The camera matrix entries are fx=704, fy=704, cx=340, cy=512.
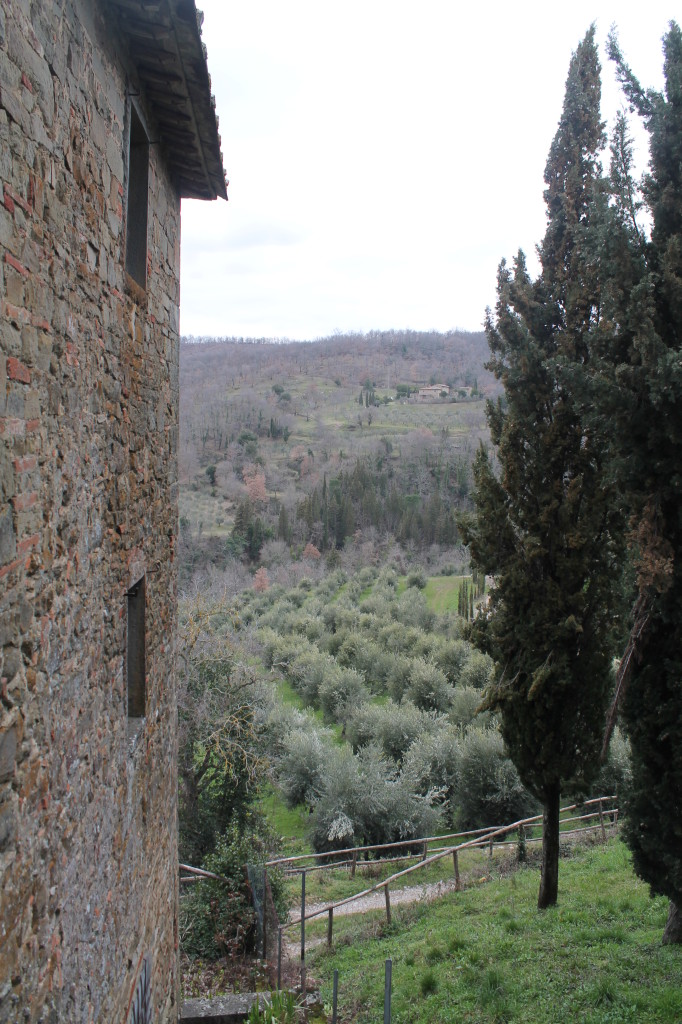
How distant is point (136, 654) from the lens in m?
4.25

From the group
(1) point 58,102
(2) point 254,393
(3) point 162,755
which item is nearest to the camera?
(1) point 58,102

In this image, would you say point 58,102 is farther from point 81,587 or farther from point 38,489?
point 81,587

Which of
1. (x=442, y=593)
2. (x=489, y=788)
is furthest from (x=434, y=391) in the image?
(x=489, y=788)

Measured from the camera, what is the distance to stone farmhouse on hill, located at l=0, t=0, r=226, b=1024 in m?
2.21

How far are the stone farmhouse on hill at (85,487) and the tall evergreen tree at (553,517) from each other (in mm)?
5841

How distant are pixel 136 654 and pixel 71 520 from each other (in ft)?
5.58

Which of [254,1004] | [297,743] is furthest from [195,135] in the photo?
[297,743]

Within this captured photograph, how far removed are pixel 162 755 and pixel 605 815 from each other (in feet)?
44.2

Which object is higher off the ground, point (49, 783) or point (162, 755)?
point (49, 783)

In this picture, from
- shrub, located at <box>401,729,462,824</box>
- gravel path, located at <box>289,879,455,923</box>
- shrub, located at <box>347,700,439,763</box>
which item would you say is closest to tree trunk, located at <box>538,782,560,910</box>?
gravel path, located at <box>289,879,455,923</box>

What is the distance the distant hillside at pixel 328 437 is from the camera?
58500 mm

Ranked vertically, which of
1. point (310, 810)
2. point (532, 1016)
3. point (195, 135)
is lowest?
point (310, 810)

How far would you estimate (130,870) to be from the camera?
3775 millimetres

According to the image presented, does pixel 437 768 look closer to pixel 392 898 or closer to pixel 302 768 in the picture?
pixel 302 768
